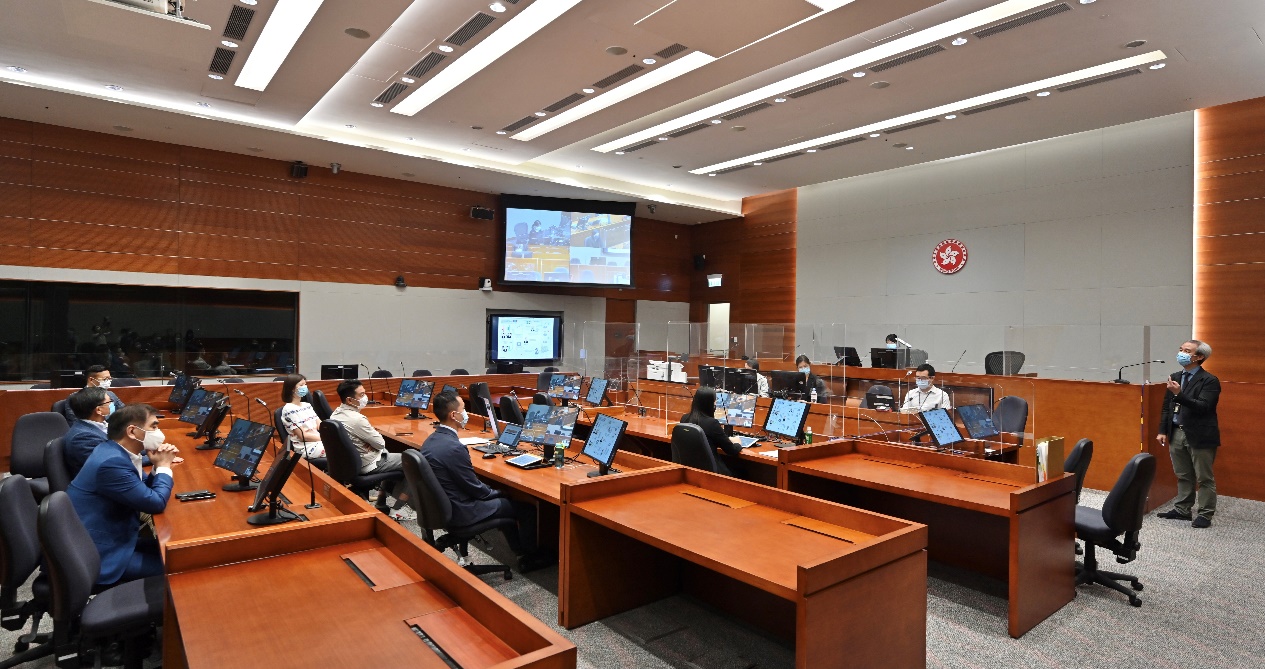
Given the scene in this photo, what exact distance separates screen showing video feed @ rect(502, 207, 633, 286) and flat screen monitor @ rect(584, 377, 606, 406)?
425cm

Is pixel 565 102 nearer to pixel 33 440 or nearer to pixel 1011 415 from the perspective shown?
pixel 1011 415

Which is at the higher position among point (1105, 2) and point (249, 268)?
point (1105, 2)

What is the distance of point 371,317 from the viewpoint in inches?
428

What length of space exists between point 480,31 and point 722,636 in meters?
4.88

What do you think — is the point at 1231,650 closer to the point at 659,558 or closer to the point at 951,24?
the point at 659,558

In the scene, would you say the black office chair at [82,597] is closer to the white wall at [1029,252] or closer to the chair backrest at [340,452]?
the chair backrest at [340,452]

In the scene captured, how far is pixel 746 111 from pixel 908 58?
2.04 metres

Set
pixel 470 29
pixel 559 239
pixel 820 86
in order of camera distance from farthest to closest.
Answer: pixel 559 239, pixel 820 86, pixel 470 29

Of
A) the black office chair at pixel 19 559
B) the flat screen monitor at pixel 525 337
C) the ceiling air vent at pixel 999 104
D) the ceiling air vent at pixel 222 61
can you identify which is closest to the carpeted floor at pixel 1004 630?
the black office chair at pixel 19 559

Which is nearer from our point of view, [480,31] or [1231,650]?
[1231,650]

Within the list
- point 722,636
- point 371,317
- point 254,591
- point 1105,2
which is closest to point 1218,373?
point 1105,2

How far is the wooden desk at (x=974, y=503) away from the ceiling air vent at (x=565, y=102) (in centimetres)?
449

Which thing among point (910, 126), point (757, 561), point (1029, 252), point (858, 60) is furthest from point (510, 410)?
point (1029, 252)

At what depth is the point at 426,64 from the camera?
6453 mm
